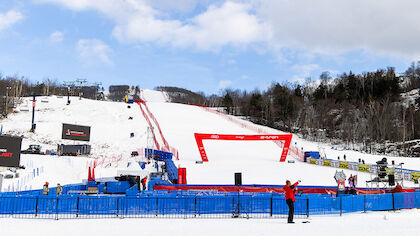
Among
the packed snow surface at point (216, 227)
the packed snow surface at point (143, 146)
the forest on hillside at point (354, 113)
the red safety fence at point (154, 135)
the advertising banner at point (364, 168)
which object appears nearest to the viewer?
the packed snow surface at point (216, 227)

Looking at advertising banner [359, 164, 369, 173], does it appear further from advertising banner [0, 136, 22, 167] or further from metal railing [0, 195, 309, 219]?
advertising banner [0, 136, 22, 167]

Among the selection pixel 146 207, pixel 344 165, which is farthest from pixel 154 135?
pixel 146 207

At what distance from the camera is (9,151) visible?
1970 cm

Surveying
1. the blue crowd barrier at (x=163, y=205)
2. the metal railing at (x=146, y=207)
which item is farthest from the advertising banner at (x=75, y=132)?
the metal railing at (x=146, y=207)

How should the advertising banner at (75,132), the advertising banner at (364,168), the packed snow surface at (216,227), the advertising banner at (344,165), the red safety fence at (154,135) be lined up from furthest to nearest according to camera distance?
the red safety fence at (154,135)
the advertising banner at (75,132)
the advertising banner at (344,165)
the advertising banner at (364,168)
the packed snow surface at (216,227)

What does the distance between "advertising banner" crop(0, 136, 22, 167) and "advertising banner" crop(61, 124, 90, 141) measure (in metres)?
22.6

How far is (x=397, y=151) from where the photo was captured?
64.3 meters

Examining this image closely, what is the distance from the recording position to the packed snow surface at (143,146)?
94.0ft

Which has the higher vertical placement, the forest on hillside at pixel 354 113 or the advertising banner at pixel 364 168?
the forest on hillside at pixel 354 113

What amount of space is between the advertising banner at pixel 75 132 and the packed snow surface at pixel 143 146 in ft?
8.83

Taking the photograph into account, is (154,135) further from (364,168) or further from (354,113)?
(354,113)

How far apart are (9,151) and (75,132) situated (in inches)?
940

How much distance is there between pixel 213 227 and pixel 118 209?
4421 millimetres

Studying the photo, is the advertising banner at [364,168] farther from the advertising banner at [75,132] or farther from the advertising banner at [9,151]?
the advertising banner at [75,132]
